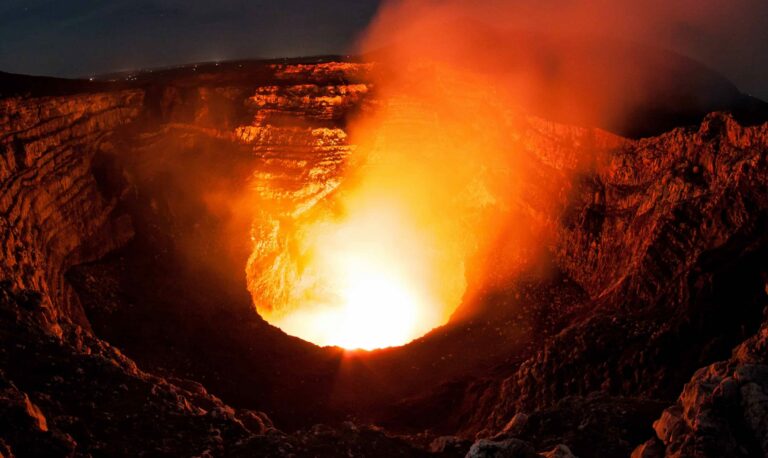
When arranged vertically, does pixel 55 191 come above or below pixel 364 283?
below

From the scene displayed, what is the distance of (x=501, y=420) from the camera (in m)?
17.1

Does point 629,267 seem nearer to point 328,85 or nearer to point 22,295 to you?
point 22,295

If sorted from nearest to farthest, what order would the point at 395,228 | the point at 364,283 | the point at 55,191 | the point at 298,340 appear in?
the point at 298,340
the point at 55,191
the point at 395,228
the point at 364,283

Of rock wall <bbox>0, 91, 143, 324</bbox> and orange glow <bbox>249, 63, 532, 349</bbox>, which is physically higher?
orange glow <bbox>249, 63, 532, 349</bbox>

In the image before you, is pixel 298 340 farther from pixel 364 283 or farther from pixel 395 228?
pixel 364 283

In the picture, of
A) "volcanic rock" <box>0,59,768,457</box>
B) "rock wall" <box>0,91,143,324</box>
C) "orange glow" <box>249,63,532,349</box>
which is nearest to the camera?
"volcanic rock" <box>0,59,768,457</box>

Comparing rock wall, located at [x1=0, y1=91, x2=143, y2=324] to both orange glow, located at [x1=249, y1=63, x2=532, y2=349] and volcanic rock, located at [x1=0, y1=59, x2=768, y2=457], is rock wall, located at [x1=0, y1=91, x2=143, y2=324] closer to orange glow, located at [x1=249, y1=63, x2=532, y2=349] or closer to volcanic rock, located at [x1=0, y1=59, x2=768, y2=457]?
volcanic rock, located at [x1=0, y1=59, x2=768, y2=457]

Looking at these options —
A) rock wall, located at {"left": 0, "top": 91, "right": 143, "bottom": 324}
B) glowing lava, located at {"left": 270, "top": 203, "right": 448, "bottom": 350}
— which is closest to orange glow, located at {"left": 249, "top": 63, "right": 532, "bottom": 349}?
glowing lava, located at {"left": 270, "top": 203, "right": 448, "bottom": 350}

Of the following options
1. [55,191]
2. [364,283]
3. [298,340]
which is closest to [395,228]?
[364,283]

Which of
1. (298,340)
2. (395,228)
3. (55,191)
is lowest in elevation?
(298,340)

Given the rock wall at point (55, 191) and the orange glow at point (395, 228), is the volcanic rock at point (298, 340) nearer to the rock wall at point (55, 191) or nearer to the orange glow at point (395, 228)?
the rock wall at point (55, 191)

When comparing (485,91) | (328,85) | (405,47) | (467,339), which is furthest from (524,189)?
(405,47)

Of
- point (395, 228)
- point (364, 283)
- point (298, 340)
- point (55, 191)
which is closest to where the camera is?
point (298, 340)

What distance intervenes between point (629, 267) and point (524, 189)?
9.65m
